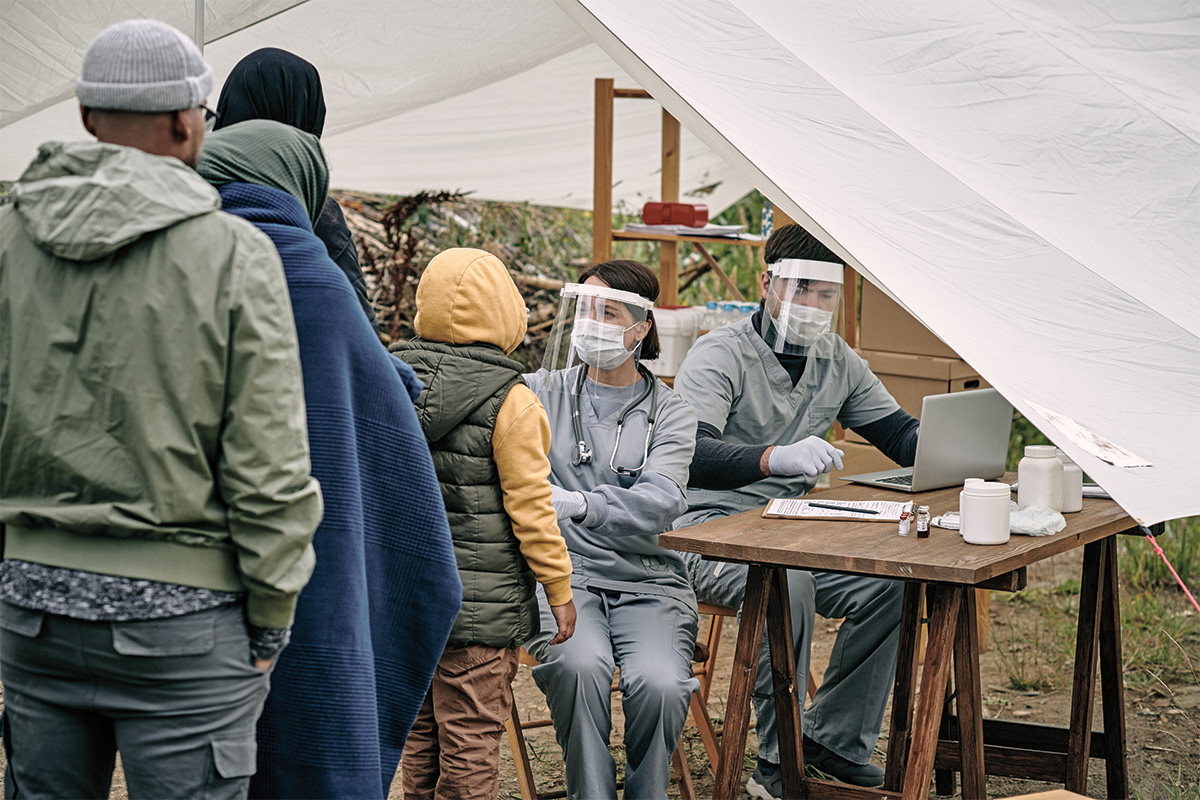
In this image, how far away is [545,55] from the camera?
5047 millimetres

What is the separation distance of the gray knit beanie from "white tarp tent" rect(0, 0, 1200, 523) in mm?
1315

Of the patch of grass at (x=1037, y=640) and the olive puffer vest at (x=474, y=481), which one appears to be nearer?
the olive puffer vest at (x=474, y=481)

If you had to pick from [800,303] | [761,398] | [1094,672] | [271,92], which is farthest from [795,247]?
[271,92]

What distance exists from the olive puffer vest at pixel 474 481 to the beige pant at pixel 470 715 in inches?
1.6

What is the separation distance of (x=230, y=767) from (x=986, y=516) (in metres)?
1.55

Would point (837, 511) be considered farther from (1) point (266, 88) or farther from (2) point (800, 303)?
(1) point (266, 88)

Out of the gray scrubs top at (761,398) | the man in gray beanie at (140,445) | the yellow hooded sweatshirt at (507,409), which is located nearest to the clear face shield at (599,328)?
the gray scrubs top at (761,398)

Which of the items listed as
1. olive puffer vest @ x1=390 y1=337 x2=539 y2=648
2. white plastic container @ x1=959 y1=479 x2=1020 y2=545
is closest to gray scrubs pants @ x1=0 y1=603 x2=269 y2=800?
olive puffer vest @ x1=390 y1=337 x2=539 y2=648

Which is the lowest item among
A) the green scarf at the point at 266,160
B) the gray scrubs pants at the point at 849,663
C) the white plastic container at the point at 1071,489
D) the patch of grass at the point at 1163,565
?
the patch of grass at the point at 1163,565

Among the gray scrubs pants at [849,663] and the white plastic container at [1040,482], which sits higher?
the white plastic container at [1040,482]

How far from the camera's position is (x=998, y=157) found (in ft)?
8.97

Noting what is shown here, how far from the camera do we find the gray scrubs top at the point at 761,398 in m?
3.08

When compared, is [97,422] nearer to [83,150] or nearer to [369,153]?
[83,150]

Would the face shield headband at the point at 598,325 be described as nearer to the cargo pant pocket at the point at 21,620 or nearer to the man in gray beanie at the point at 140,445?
the man in gray beanie at the point at 140,445
